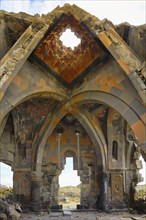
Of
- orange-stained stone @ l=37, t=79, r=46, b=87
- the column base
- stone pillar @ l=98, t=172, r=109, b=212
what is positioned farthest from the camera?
stone pillar @ l=98, t=172, r=109, b=212

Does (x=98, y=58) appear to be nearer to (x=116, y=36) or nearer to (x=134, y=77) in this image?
(x=116, y=36)

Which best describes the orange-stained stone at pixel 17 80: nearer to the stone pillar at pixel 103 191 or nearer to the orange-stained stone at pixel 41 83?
the orange-stained stone at pixel 41 83

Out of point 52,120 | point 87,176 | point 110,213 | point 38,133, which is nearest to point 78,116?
point 52,120

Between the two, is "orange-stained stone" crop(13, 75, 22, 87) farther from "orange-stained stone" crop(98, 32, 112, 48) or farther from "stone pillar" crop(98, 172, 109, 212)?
"stone pillar" crop(98, 172, 109, 212)

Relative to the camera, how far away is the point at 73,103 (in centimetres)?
1036

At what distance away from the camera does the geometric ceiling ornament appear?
8.66m

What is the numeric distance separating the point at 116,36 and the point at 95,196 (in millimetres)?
6954

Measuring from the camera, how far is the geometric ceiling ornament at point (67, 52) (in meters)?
8.66

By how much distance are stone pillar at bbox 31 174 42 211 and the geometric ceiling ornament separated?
4226 mm

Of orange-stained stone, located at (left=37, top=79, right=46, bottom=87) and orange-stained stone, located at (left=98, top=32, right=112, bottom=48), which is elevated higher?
orange-stained stone, located at (left=98, top=32, right=112, bottom=48)

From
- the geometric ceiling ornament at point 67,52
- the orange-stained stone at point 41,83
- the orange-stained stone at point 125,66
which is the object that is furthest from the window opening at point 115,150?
the orange-stained stone at point 125,66

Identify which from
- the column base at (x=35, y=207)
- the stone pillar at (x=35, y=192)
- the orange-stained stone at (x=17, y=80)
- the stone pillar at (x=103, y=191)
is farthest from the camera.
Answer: the stone pillar at (x=103, y=191)

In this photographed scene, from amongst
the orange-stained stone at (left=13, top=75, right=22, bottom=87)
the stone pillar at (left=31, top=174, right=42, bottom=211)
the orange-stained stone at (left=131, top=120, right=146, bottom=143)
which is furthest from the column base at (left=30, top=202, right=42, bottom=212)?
the orange-stained stone at (left=131, top=120, right=146, bottom=143)

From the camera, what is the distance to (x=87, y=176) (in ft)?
40.8
